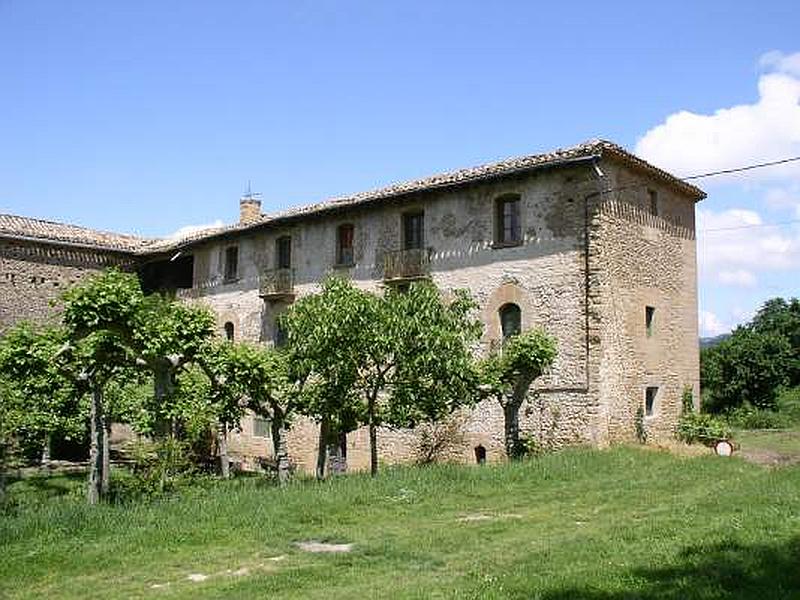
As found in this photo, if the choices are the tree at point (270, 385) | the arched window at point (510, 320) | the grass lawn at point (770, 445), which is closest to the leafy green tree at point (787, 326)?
the grass lawn at point (770, 445)

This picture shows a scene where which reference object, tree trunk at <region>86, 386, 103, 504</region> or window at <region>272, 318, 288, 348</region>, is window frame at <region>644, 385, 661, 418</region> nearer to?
window at <region>272, 318, 288, 348</region>

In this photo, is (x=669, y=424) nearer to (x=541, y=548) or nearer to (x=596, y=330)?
(x=596, y=330)

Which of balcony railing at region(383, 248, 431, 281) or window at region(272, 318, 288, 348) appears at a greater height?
balcony railing at region(383, 248, 431, 281)

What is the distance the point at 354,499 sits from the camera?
473 inches

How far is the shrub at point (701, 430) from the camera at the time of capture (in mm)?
19828

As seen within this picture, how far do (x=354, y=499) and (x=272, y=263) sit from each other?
15232mm

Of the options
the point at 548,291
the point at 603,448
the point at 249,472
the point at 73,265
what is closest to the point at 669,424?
the point at 603,448

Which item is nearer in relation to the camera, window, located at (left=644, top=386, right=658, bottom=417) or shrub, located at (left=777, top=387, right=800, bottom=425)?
window, located at (left=644, top=386, right=658, bottom=417)

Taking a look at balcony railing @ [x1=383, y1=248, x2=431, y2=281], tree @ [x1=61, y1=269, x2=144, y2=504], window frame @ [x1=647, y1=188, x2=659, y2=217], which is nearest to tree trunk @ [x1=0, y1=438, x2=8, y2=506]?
tree @ [x1=61, y1=269, x2=144, y2=504]

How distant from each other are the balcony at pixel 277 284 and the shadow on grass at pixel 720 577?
1877cm

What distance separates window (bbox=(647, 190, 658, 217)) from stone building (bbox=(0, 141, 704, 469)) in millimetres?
53

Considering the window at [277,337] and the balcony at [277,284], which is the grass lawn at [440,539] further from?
the window at [277,337]

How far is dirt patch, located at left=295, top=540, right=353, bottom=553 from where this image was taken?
9241 mm

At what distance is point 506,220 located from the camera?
2030cm
